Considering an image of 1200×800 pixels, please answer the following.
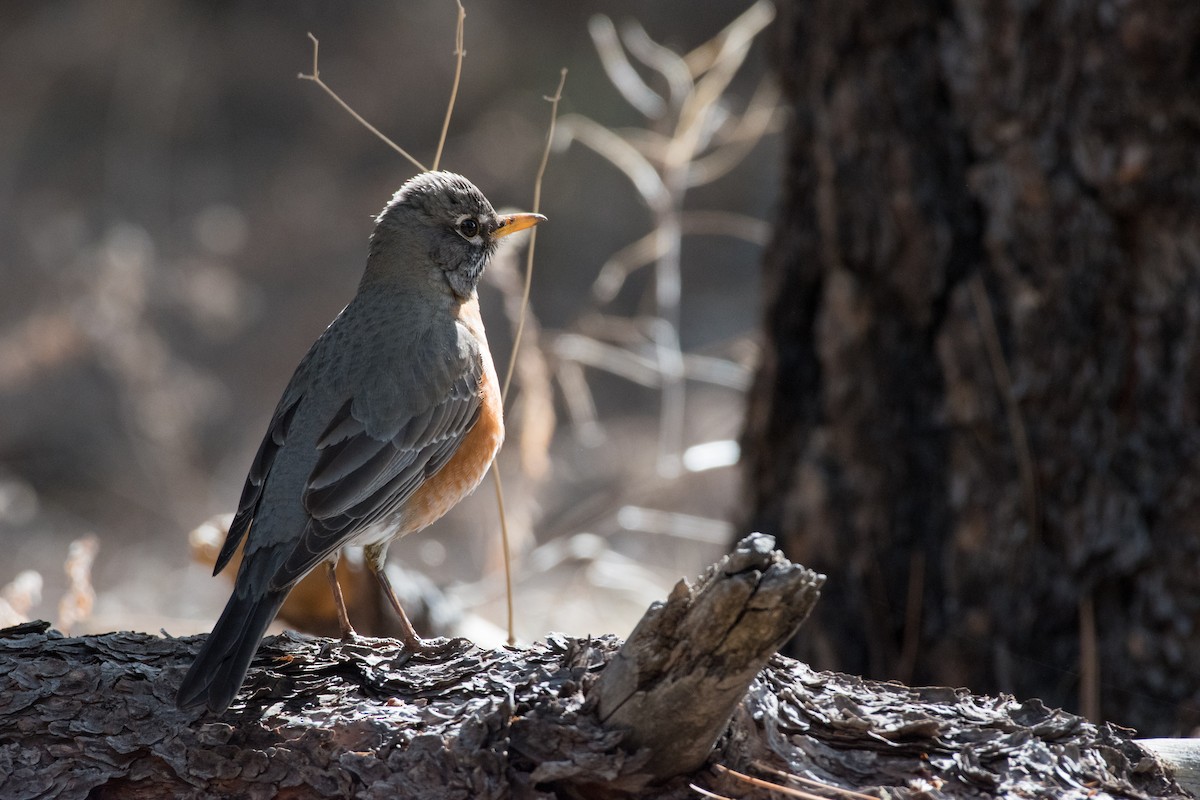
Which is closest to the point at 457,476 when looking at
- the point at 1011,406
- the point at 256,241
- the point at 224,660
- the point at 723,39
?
the point at 224,660

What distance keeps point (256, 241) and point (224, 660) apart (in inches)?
368

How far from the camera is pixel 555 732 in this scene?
2402 millimetres

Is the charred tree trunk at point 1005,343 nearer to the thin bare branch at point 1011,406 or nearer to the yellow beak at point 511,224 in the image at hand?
the thin bare branch at point 1011,406

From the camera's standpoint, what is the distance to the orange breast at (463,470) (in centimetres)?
363

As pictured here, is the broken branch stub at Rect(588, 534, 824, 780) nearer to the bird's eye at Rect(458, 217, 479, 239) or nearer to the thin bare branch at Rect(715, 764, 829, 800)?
the thin bare branch at Rect(715, 764, 829, 800)

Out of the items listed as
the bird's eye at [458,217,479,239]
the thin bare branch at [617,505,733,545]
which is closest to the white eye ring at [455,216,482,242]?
the bird's eye at [458,217,479,239]

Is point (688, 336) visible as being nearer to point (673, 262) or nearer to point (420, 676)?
point (673, 262)

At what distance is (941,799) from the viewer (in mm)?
2375

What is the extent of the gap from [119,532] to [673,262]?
5.06m

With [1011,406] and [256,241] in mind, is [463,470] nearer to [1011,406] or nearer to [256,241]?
[1011,406]

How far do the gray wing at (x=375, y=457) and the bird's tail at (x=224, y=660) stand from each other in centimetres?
37

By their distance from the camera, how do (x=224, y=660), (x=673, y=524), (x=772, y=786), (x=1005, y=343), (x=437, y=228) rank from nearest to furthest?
1. (x=772, y=786)
2. (x=224, y=660)
3. (x=437, y=228)
4. (x=1005, y=343)
5. (x=673, y=524)

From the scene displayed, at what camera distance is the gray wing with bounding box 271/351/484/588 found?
327 cm

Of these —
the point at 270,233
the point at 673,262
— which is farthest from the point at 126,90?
the point at 673,262
